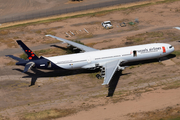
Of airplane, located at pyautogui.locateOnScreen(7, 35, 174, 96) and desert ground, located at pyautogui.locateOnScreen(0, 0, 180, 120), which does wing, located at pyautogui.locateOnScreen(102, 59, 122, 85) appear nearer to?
airplane, located at pyautogui.locateOnScreen(7, 35, 174, 96)

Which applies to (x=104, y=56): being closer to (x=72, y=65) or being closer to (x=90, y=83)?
(x=90, y=83)

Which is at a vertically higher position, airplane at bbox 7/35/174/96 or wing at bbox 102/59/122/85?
airplane at bbox 7/35/174/96

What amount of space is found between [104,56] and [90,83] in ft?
26.1

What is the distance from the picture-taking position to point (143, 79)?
196ft

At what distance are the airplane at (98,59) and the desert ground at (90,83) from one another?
133 inches

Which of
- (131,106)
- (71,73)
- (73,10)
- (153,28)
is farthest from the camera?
(73,10)

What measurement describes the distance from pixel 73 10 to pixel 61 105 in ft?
230

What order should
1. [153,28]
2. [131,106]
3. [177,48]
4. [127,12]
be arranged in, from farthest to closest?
[127,12], [153,28], [177,48], [131,106]

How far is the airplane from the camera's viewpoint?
58938mm

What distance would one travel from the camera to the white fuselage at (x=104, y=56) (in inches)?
2357

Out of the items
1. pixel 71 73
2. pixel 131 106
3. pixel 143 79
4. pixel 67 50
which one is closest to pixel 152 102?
pixel 131 106

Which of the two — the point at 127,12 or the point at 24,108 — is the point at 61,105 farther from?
the point at 127,12

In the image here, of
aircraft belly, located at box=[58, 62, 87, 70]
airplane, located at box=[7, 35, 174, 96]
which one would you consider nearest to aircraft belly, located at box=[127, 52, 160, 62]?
airplane, located at box=[7, 35, 174, 96]

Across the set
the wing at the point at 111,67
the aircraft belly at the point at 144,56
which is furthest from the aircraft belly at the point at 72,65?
the aircraft belly at the point at 144,56
